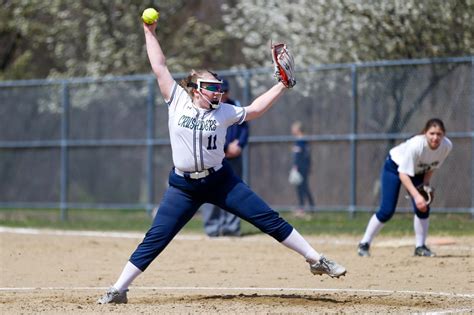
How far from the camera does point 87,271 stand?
39.8 ft

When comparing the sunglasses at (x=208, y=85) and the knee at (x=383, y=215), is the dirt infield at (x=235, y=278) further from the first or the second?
the sunglasses at (x=208, y=85)

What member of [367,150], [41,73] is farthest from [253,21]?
[41,73]

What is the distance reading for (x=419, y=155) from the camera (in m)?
12.2

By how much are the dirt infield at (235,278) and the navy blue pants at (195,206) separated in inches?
20.5

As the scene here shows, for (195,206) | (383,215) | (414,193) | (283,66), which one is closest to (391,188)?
(383,215)

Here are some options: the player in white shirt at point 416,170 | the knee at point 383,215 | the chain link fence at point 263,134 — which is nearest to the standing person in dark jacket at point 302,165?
the chain link fence at point 263,134

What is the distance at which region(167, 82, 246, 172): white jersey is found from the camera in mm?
8797

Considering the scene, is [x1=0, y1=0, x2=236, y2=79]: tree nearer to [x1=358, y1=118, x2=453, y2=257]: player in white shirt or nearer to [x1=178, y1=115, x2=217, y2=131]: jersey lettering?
[x1=358, y1=118, x2=453, y2=257]: player in white shirt

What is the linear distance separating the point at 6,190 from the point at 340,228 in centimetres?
858

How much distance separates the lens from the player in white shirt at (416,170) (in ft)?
39.7

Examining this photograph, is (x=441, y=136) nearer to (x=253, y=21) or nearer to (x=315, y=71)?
(x=315, y=71)

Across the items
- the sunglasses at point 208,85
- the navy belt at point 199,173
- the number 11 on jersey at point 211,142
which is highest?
the sunglasses at point 208,85

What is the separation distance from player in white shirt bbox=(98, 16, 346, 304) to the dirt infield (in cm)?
41

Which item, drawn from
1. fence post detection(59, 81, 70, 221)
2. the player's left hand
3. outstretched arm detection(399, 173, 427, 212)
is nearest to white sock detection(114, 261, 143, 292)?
the player's left hand
